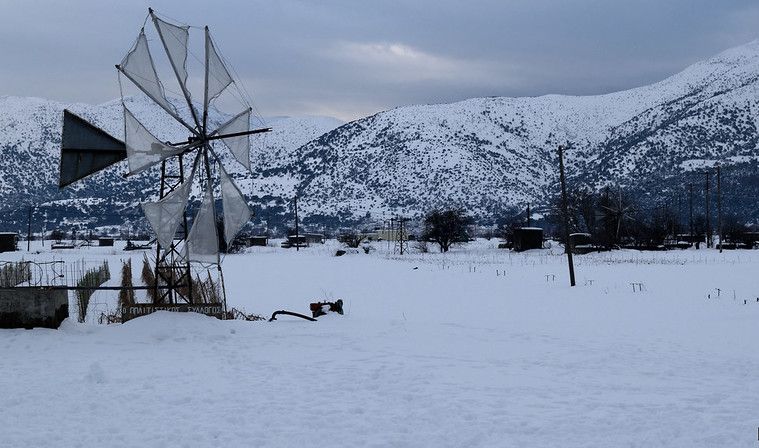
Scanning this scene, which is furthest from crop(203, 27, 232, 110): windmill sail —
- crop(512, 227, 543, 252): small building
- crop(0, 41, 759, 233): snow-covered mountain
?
crop(0, 41, 759, 233): snow-covered mountain

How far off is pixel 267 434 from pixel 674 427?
447 cm

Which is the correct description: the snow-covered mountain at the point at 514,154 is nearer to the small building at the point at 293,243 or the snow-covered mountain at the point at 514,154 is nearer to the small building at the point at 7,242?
the small building at the point at 293,243

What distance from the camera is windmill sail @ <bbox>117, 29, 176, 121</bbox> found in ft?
44.2

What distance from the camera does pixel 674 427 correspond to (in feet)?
23.2

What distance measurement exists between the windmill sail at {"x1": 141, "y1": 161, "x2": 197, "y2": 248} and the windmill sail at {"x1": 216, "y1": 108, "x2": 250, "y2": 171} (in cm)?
175

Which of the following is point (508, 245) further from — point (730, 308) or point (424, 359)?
point (424, 359)

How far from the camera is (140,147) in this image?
43.4 ft

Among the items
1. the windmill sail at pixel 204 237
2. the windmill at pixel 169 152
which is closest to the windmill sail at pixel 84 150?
the windmill at pixel 169 152

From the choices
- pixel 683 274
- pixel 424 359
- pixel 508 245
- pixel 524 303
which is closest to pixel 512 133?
pixel 508 245

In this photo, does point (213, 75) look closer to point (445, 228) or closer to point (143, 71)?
point (143, 71)

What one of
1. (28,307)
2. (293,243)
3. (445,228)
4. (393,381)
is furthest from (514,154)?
(393,381)

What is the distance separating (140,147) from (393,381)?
7.55 meters

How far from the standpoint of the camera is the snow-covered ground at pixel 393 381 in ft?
22.6

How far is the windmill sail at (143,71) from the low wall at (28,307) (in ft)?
14.6
